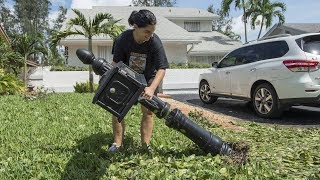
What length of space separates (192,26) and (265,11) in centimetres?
655

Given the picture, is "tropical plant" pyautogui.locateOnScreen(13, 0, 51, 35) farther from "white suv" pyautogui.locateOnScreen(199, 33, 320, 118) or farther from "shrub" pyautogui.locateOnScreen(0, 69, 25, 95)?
"white suv" pyautogui.locateOnScreen(199, 33, 320, 118)

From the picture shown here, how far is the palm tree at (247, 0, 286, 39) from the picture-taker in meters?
33.4

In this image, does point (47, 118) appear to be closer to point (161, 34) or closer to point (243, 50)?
point (243, 50)

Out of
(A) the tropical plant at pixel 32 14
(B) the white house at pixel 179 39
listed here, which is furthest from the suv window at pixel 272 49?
(A) the tropical plant at pixel 32 14

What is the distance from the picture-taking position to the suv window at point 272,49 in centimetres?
810

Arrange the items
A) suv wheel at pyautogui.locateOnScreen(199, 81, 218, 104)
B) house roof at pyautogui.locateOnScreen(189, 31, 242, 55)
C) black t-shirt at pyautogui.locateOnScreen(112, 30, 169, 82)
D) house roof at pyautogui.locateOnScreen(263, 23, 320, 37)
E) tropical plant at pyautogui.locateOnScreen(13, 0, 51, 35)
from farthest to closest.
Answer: tropical plant at pyautogui.locateOnScreen(13, 0, 51, 35) → house roof at pyautogui.locateOnScreen(263, 23, 320, 37) → house roof at pyautogui.locateOnScreen(189, 31, 242, 55) → suv wheel at pyautogui.locateOnScreen(199, 81, 218, 104) → black t-shirt at pyautogui.locateOnScreen(112, 30, 169, 82)

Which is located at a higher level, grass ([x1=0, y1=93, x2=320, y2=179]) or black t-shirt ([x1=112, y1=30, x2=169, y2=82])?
black t-shirt ([x1=112, y1=30, x2=169, y2=82])

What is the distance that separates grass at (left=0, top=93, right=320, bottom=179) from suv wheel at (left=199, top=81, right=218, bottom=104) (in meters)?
4.62

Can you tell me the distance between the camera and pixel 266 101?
832 centimetres

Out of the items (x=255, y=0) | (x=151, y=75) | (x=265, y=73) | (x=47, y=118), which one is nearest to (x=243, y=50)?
(x=265, y=73)

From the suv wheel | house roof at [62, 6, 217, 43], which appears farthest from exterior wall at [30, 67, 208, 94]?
the suv wheel

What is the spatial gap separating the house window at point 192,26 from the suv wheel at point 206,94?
24377 millimetres

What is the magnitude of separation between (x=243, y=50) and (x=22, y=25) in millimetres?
55232

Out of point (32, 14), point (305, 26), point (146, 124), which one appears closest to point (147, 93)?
point (146, 124)
